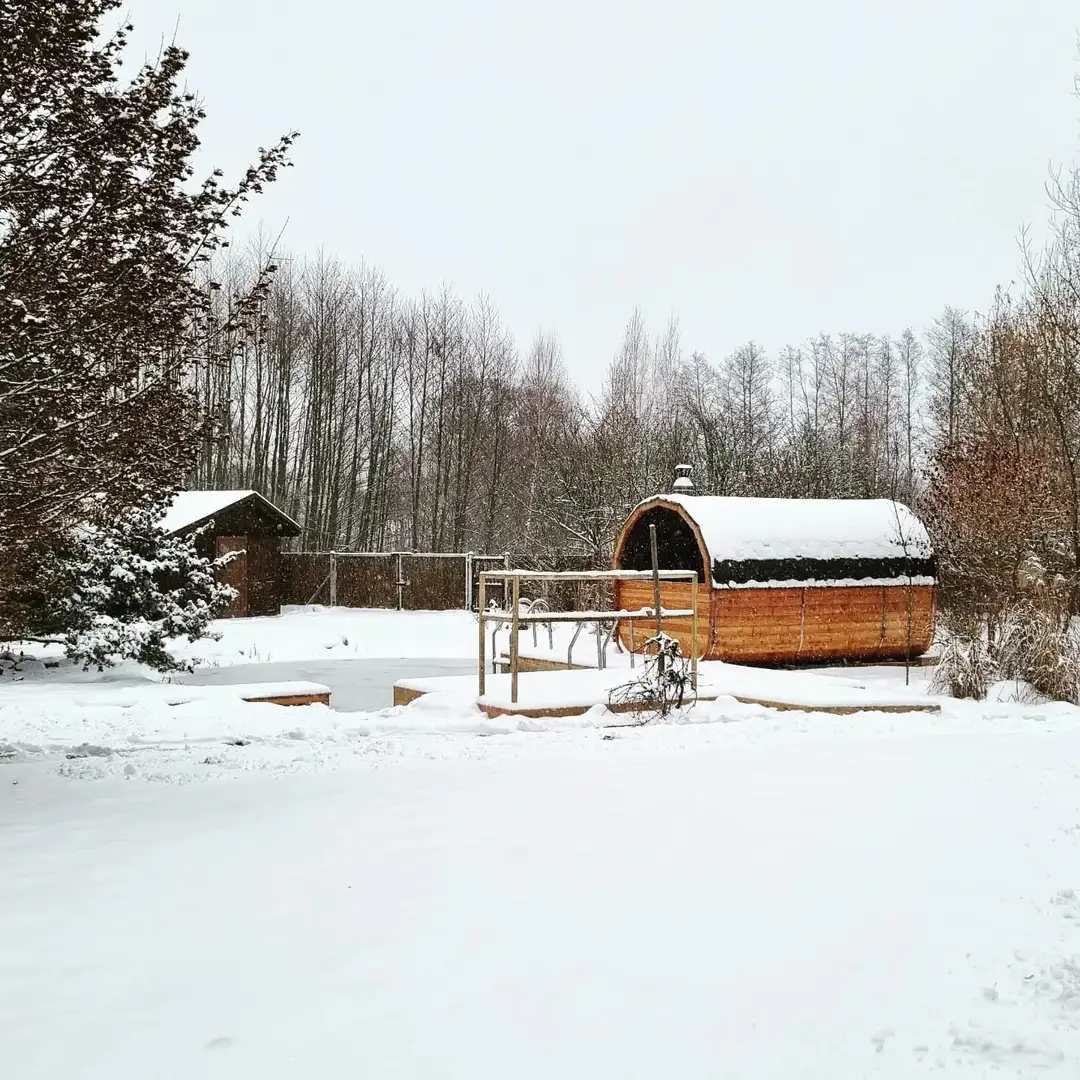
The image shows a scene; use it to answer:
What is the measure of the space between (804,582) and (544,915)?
40.2 feet

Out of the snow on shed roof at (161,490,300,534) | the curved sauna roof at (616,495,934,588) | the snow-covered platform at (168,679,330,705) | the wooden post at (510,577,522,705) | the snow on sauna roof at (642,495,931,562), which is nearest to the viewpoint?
the wooden post at (510,577,522,705)

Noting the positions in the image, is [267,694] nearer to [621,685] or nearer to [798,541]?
[621,685]

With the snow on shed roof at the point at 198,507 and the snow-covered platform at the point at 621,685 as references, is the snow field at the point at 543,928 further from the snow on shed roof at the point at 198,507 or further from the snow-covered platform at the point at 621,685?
the snow on shed roof at the point at 198,507

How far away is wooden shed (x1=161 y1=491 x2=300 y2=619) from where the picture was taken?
2641 cm

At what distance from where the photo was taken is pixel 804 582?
15672 mm

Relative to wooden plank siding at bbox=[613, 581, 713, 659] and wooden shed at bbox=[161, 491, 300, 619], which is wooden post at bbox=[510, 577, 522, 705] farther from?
wooden shed at bbox=[161, 491, 300, 619]

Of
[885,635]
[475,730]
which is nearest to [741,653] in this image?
[885,635]

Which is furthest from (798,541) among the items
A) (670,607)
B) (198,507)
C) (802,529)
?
(198,507)

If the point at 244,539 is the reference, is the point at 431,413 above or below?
above

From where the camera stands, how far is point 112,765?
24.7 ft

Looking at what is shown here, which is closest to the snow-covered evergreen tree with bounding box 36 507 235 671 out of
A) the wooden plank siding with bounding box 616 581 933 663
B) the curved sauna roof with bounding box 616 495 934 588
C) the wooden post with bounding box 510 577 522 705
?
the wooden post with bounding box 510 577 522 705

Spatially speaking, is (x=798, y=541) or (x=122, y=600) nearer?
(x=798, y=541)

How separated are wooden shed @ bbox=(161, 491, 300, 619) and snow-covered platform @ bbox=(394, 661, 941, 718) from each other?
1528 cm

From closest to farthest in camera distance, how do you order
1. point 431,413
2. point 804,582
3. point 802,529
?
point 804,582 → point 802,529 → point 431,413
